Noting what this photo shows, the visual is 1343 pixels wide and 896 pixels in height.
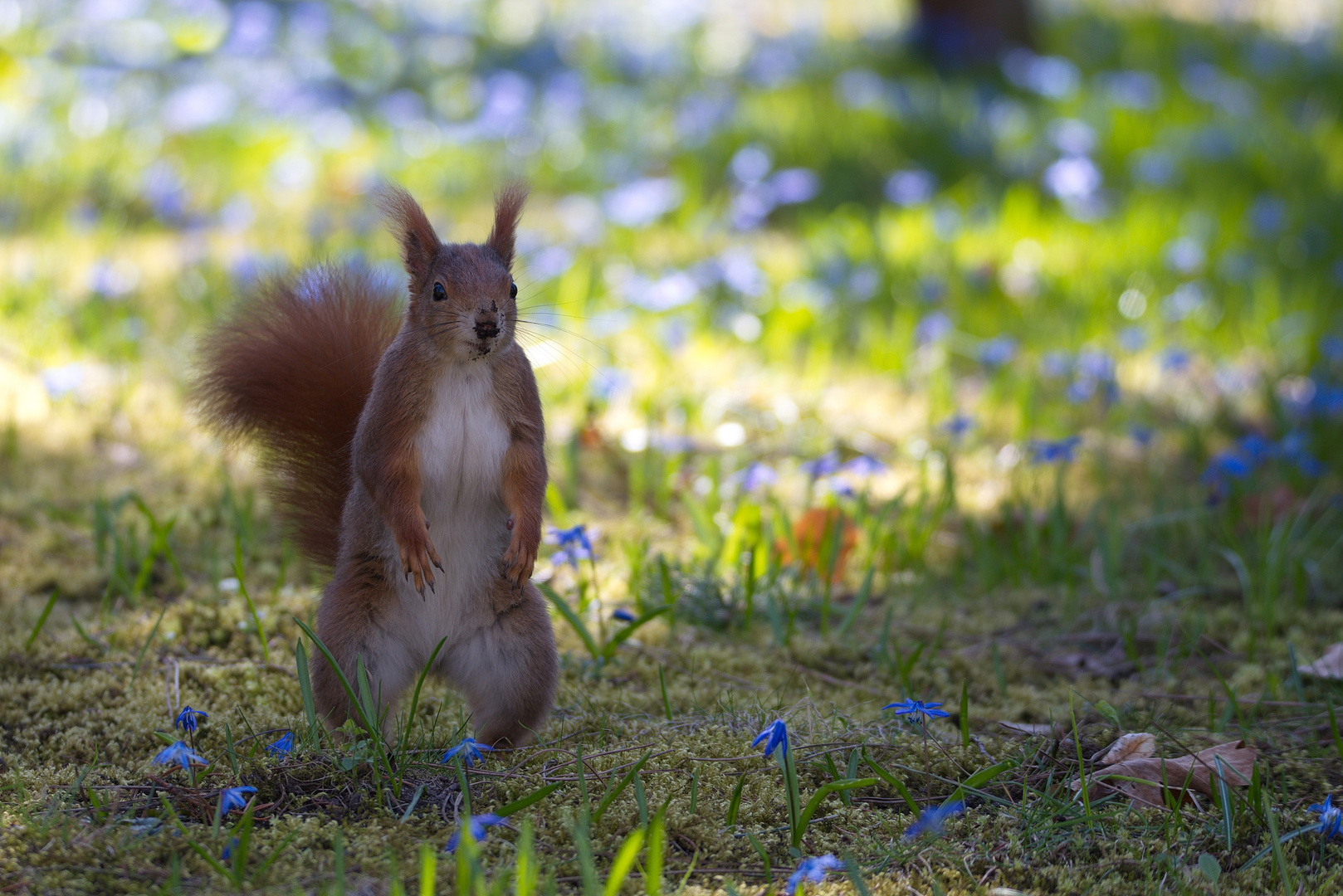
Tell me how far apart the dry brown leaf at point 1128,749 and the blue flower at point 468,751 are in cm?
97

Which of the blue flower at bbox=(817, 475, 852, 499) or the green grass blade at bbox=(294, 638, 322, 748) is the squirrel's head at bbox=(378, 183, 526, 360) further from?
the blue flower at bbox=(817, 475, 852, 499)

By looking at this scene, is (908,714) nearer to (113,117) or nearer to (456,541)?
(456,541)

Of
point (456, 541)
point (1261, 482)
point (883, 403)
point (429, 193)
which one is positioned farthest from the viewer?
point (429, 193)

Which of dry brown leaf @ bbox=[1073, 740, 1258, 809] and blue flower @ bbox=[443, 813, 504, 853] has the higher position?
blue flower @ bbox=[443, 813, 504, 853]

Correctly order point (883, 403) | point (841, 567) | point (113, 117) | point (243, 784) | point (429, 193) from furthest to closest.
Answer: point (113, 117) < point (429, 193) < point (883, 403) < point (841, 567) < point (243, 784)

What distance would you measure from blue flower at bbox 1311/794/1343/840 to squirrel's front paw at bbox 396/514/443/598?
1312mm

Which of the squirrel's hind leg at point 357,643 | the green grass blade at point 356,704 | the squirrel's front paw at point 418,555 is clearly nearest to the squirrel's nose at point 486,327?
the squirrel's front paw at point 418,555

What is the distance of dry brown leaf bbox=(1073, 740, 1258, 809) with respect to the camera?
187 cm

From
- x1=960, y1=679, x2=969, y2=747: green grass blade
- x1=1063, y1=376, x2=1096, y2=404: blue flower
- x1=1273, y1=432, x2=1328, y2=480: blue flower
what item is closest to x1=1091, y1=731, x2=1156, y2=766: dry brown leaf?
x1=960, y1=679, x2=969, y2=747: green grass blade

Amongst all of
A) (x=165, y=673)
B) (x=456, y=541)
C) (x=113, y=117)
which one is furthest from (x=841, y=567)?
(x=113, y=117)

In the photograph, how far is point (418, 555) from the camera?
1791 mm

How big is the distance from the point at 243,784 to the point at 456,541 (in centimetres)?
46

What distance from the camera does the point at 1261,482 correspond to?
3.48 m

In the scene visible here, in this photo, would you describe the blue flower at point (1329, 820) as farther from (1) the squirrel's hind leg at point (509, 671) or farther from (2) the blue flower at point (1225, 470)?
(2) the blue flower at point (1225, 470)
